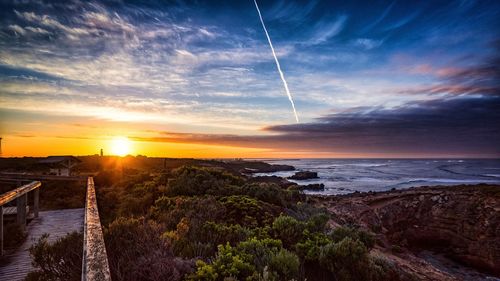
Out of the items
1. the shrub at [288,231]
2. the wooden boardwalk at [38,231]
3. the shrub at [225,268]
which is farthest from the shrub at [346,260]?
the wooden boardwalk at [38,231]

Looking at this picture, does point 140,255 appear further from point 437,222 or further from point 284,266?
point 437,222

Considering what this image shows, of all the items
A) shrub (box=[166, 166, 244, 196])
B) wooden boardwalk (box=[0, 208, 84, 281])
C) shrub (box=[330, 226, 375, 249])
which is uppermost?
shrub (box=[166, 166, 244, 196])

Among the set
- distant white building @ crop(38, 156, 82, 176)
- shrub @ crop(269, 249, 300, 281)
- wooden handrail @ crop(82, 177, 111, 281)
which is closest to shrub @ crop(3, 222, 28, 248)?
wooden handrail @ crop(82, 177, 111, 281)

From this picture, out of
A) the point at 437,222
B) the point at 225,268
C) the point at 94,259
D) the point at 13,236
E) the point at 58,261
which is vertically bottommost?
the point at 437,222

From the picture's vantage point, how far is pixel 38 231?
7.73 meters

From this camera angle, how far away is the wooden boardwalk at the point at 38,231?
513 cm

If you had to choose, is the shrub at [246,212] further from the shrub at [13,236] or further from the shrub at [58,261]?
the shrub at [13,236]

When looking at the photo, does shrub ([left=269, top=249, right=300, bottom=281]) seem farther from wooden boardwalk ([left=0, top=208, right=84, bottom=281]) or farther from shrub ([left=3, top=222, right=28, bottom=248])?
shrub ([left=3, top=222, right=28, bottom=248])

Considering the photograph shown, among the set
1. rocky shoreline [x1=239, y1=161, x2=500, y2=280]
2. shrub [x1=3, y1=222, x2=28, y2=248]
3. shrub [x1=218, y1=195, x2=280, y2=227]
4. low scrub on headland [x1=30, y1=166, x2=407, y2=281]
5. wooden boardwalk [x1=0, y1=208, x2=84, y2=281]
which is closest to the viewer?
low scrub on headland [x1=30, y1=166, x2=407, y2=281]

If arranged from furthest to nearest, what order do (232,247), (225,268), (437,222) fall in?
(437,222) → (232,247) → (225,268)

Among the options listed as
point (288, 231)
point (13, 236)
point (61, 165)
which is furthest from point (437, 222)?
point (61, 165)

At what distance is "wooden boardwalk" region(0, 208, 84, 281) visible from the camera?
513 centimetres

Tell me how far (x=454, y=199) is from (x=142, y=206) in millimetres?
15633

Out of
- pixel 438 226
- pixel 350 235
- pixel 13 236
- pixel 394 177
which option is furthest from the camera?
pixel 394 177
